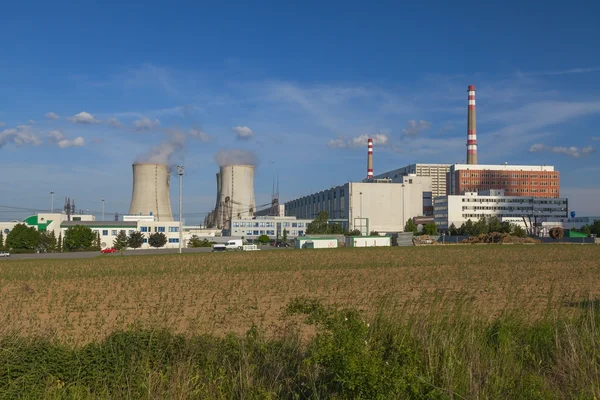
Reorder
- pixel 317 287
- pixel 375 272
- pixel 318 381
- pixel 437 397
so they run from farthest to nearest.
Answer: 1. pixel 375 272
2. pixel 317 287
3. pixel 318 381
4. pixel 437 397

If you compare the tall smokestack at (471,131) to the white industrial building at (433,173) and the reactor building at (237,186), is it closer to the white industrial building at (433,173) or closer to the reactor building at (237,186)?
the white industrial building at (433,173)

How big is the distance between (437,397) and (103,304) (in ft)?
43.0

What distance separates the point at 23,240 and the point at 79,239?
6.88m

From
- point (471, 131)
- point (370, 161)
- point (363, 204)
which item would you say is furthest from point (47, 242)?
point (471, 131)

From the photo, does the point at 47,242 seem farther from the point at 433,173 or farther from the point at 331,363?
the point at 433,173

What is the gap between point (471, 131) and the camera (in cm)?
12381

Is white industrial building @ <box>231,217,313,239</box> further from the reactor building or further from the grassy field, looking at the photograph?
the grassy field

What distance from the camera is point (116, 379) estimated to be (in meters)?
7.37

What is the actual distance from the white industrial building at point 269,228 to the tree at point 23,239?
1439 inches

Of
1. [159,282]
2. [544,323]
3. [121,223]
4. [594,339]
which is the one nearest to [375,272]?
[159,282]

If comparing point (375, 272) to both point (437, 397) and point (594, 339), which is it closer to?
point (594, 339)

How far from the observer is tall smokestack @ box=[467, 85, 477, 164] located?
120m

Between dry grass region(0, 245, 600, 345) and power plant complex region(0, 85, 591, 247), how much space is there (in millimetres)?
46359

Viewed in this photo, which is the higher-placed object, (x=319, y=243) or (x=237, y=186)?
(x=237, y=186)
